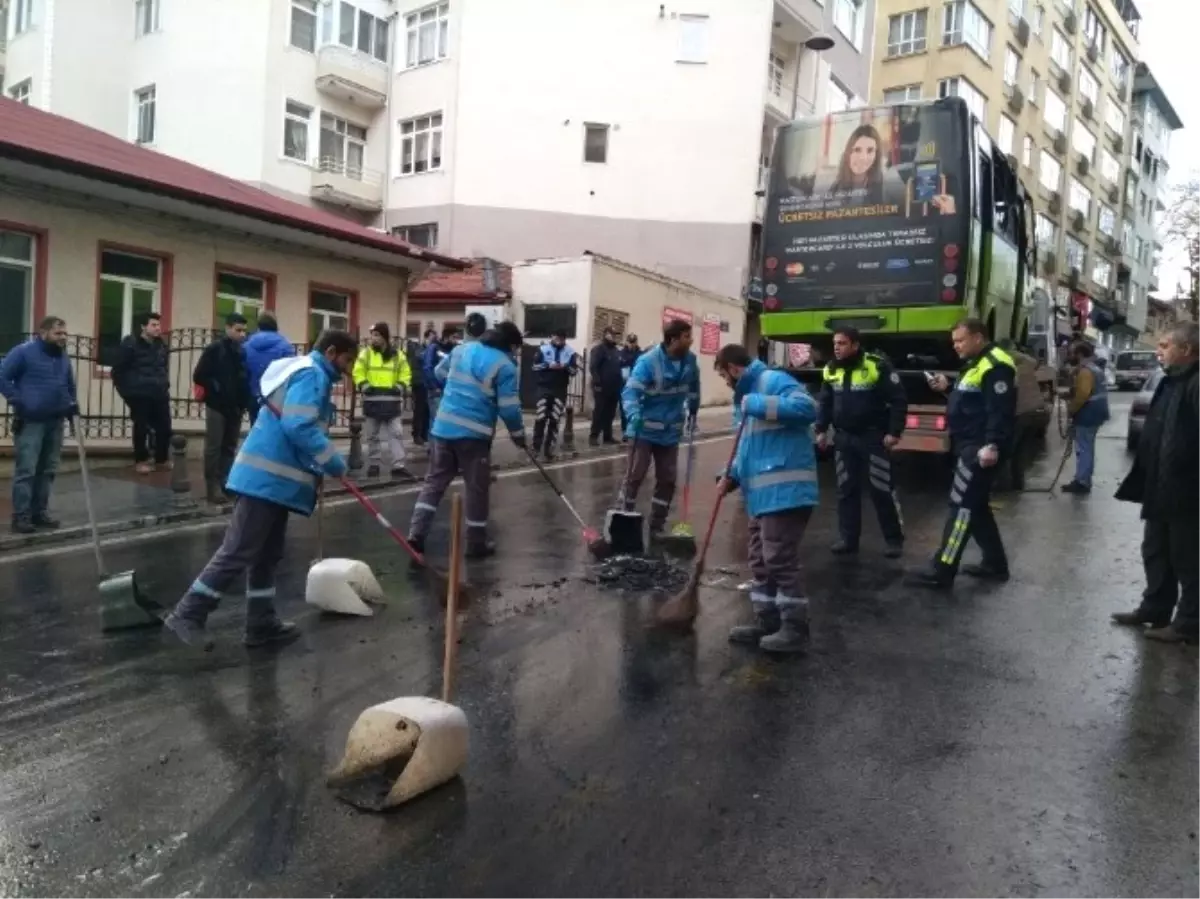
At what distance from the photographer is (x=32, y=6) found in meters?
31.5

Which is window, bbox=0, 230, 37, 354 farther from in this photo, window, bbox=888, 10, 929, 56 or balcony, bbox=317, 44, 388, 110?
window, bbox=888, 10, 929, 56

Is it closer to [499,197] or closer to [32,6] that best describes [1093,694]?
[499,197]

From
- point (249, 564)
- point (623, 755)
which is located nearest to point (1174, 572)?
point (623, 755)

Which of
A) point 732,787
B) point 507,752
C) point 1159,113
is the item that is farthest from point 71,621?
point 1159,113

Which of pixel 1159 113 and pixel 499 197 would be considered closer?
pixel 499 197

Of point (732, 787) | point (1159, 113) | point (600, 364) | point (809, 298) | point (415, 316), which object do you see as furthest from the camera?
point (1159, 113)

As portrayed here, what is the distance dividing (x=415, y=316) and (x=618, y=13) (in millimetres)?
11910

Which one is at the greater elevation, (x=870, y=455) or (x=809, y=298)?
(x=809, y=298)

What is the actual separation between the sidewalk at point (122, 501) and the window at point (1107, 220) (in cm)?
5622

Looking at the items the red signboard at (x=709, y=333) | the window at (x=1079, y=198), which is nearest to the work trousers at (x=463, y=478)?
the red signboard at (x=709, y=333)

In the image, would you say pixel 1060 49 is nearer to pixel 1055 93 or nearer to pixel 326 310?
pixel 1055 93

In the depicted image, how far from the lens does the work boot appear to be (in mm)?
5160

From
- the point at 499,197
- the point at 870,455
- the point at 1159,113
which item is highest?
the point at 1159,113

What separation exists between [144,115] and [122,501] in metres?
26.4
